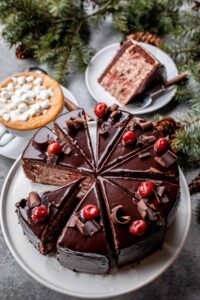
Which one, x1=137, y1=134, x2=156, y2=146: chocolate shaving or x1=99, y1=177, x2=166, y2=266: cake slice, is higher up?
x1=137, y1=134, x2=156, y2=146: chocolate shaving

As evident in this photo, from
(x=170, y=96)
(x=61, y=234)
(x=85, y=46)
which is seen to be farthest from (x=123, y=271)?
(x=85, y=46)

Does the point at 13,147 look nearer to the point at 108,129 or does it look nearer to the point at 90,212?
the point at 108,129

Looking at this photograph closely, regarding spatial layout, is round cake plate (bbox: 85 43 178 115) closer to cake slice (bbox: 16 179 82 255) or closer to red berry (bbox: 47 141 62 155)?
red berry (bbox: 47 141 62 155)

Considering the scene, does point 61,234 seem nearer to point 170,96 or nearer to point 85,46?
point 170,96

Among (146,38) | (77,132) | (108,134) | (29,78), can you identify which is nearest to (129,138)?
(108,134)

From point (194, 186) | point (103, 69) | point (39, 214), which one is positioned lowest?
point (194, 186)

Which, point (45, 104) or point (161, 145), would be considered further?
point (45, 104)

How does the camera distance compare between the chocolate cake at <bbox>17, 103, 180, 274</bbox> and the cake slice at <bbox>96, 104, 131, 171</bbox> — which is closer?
the chocolate cake at <bbox>17, 103, 180, 274</bbox>

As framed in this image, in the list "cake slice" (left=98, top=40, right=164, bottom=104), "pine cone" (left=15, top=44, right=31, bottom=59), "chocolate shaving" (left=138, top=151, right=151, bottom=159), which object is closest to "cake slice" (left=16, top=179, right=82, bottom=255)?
"chocolate shaving" (left=138, top=151, right=151, bottom=159)
